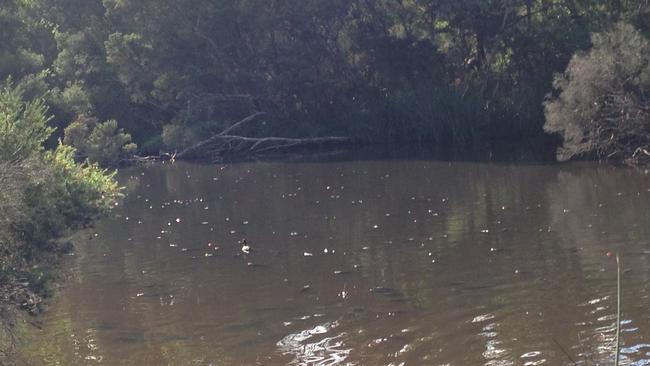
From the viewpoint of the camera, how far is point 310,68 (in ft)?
150

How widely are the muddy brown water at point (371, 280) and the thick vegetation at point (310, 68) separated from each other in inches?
518

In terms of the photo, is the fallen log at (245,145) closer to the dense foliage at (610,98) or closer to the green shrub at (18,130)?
the dense foliage at (610,98)

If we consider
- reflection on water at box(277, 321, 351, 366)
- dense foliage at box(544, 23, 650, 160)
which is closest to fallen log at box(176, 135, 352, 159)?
dense foliage at box(544, 23, 650, 160)

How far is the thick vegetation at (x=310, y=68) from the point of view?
4041 cm

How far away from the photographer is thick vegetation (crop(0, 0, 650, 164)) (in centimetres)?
4041

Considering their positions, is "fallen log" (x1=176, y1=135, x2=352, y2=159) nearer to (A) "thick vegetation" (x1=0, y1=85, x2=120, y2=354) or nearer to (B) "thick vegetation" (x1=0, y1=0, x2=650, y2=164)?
(B) "thick vegetation" (x1=0, y1=0, x2=650, y2=164)

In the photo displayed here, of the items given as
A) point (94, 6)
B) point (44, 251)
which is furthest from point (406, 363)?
point (94, 6)

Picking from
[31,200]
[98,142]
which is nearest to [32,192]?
[31,200]

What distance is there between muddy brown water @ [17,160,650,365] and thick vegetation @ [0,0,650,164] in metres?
13.2

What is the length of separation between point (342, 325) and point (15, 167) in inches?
182

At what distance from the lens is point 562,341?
37.1 feet

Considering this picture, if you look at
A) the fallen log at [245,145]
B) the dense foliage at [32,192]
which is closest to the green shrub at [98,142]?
the fallen log at [245,145]

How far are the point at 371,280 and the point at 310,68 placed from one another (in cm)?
3087

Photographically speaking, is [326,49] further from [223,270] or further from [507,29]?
[223,270]
